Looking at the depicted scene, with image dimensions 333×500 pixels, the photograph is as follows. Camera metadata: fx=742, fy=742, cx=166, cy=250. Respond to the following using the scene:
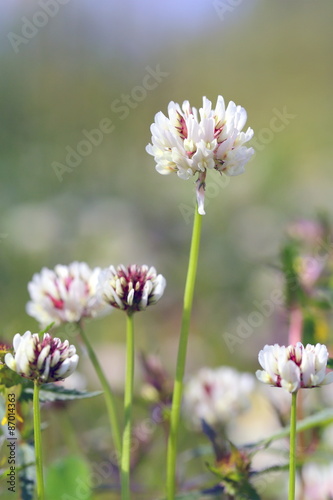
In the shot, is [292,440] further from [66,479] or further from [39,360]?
[66,479]

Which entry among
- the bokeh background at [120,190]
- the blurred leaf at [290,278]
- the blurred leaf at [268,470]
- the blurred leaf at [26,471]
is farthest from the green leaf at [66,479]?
the bokeh background at [120,190]

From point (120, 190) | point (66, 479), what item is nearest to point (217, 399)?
point (66, 479)

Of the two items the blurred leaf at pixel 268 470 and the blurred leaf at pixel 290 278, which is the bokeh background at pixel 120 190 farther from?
the blurred leaf at pixel 268 470

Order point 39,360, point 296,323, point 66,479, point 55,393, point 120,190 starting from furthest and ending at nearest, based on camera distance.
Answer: point 120,190 < point 296,323 < point 66,479 < point 55,393 < point 39,360

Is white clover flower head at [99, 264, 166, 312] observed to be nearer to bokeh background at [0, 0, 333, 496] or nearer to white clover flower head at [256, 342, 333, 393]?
white clover flower head at [256, 342, 333, 393]

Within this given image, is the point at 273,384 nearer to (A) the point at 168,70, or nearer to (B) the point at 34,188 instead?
(B) the point at 34,188

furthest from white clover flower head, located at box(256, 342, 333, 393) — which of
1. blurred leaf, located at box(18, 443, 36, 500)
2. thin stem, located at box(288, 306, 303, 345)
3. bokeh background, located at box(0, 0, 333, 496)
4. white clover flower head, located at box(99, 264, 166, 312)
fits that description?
bokeh background, located at box(0, 0, 333, 496)
